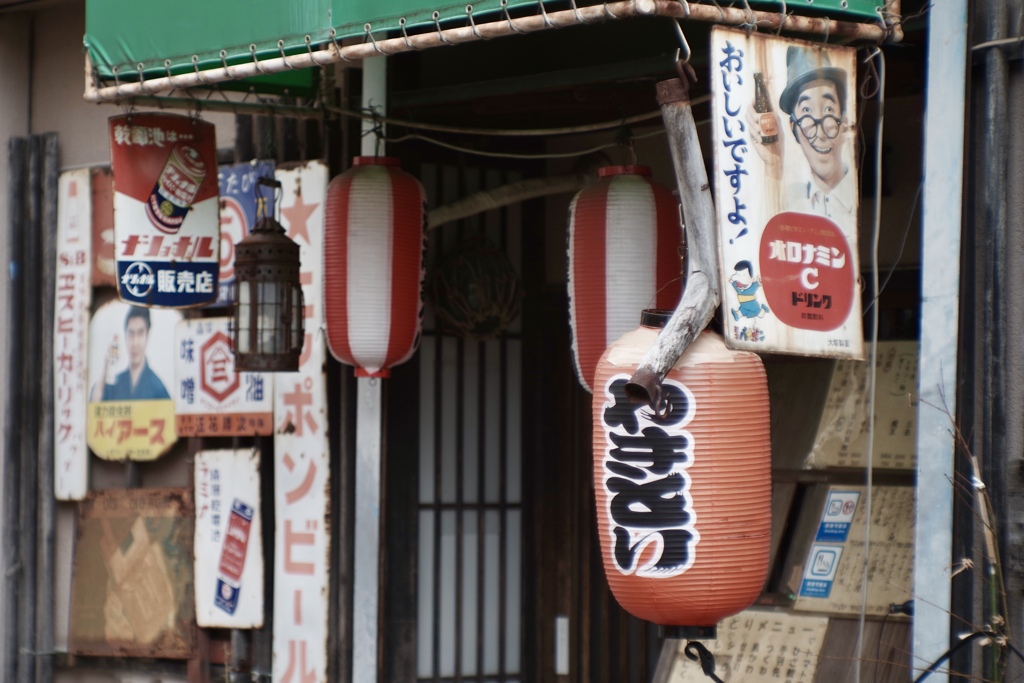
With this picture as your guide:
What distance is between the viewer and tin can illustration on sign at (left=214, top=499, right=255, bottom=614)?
8586 millimetres

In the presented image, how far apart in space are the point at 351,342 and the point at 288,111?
5.60 ft

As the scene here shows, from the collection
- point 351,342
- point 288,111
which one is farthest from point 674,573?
point 288,111

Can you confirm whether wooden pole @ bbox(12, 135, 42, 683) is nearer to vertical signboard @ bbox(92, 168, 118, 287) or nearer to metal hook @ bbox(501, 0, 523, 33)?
vertical signboard @ bbox(92, 168, 118, 287)

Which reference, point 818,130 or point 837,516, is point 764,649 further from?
point 818,130

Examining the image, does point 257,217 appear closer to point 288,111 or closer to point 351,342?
point 288,111

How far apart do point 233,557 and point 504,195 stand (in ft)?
9.59

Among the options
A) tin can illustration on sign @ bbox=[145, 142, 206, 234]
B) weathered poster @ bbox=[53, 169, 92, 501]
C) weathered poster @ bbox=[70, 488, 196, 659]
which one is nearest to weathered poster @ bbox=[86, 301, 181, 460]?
weathered poster @ bbox=[53, 169, 92, 501]

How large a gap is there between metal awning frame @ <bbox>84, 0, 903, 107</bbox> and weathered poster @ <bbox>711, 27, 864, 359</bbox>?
0.40 ft

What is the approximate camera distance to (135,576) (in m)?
9.14

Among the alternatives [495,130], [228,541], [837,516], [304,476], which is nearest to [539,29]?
[495,130]

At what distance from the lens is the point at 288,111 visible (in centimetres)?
816

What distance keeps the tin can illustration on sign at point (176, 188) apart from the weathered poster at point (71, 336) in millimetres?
2264

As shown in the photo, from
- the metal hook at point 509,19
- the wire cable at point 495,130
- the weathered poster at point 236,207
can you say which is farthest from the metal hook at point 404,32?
the weathered poster at point 236,207

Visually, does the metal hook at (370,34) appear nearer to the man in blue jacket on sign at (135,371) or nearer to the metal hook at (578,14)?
the metal hook at (578,14)
